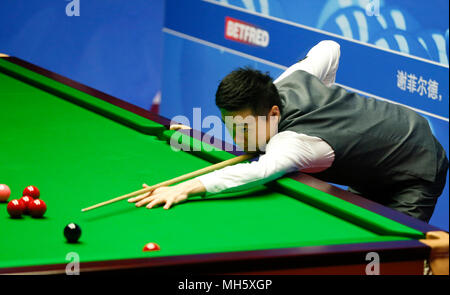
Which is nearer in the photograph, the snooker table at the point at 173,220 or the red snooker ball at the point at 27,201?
the snooker table at the point at 173,220

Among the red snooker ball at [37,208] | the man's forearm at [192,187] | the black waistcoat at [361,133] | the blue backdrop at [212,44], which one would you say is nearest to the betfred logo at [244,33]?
the blue backdrop at [212,44]

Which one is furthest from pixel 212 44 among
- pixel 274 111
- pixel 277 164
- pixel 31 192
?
pixel 31 192

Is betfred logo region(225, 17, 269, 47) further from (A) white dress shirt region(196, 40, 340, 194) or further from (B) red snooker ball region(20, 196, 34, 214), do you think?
(B) red snooker ball region(20, 196, 34, 214)

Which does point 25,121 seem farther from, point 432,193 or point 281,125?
point 432,193

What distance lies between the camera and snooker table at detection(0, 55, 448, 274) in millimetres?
1845

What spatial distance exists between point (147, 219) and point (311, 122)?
29.1 inches

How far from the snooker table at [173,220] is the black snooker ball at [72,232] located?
2 centimetres

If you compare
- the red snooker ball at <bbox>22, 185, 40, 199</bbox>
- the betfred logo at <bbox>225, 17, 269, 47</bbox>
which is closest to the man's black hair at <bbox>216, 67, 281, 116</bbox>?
the red snooker ball at <bbox>22, 185, 40, 199</bbox>

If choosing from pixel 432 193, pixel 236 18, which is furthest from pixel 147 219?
pixel 236 18

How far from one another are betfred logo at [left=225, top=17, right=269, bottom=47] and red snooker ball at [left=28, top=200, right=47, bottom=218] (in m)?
3.30

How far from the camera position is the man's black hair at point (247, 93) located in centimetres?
252

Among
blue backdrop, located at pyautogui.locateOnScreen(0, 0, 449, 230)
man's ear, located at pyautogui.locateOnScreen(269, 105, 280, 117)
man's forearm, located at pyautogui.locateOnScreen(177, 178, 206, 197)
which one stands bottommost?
man's forearm, located at pyautogui.locateOnScreen(177, 178, 206, 197)

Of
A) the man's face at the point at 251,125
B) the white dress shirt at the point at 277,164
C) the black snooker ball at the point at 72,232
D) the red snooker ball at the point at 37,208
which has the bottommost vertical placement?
the black snooker ball at the point at 72,232

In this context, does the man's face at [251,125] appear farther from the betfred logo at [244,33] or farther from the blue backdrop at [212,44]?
the betfred logo at [244,33]
